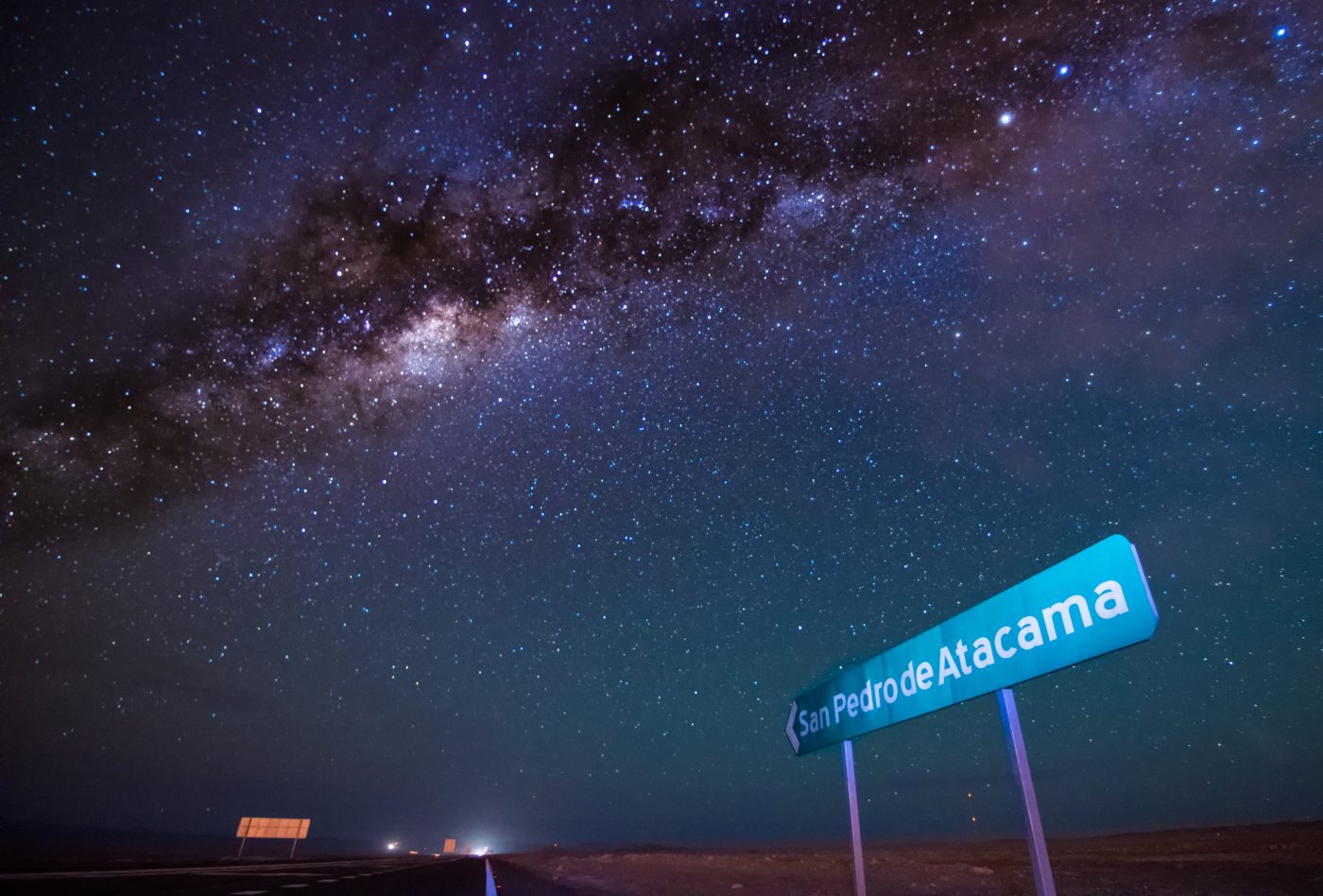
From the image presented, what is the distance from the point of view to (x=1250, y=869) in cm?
2358

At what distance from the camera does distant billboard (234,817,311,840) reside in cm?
3150

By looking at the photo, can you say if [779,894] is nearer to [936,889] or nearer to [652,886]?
[652,886]

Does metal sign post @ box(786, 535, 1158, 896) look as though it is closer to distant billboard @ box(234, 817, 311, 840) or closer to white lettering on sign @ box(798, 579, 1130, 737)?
white lettering on sign @ box(798, 579, 1130, 737)

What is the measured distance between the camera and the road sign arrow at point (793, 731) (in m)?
7.72

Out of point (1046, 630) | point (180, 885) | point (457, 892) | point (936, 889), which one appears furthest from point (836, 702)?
point (936, 889)

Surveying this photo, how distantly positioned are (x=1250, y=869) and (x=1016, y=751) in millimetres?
32020

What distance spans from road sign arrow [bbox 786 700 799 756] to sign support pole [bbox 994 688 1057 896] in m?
3.62

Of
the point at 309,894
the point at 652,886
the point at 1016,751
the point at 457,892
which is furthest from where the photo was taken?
the point at 652,886

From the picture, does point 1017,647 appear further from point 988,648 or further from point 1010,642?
point 988,648

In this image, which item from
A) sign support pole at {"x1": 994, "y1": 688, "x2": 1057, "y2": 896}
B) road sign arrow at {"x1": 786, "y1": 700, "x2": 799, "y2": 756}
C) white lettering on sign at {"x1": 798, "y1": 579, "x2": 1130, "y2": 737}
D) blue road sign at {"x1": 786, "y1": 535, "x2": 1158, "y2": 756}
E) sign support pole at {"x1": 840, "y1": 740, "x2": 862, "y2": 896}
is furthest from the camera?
road sign arrow at {"x1": 786, "y1": 700, "x2": 799, "y2": 756}

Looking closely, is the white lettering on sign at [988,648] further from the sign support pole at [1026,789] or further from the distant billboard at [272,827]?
the distant billboard at [272,827]

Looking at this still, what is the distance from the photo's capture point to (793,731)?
7926mm

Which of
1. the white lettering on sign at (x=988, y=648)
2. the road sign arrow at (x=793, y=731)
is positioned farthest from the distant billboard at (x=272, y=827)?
the white lettering on sign at (x=988, y=648)

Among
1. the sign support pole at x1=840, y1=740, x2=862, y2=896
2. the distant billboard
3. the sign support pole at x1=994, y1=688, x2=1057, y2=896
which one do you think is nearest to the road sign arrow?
the sign support pole at x1=840, y1=740, x2=862, y2=896
